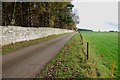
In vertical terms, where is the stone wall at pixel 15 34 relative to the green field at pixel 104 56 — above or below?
above

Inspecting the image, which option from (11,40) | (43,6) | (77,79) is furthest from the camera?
(43,6)

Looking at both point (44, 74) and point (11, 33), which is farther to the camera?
point (11, 33)

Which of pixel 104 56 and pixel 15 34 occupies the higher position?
pixel 15 34

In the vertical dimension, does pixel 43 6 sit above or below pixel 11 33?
above

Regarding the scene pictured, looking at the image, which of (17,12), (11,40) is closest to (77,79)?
(11,40)

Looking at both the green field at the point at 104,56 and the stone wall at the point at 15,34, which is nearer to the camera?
the green field at the point at 104,56

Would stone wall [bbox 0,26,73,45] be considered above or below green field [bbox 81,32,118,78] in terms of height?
above

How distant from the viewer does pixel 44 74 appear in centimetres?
1184

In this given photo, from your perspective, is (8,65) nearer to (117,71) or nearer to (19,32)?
(117,71)

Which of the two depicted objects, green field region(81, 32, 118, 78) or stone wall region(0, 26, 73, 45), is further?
stone wall region(0, 26, 73, 45)

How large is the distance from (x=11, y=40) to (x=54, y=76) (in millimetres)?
12238

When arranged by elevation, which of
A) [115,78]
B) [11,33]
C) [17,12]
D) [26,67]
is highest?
[17,12]

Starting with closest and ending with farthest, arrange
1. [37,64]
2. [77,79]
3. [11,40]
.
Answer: [77,79] < [37,64] < [11,40]

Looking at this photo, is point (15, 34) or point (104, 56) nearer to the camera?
point (15, 34)
